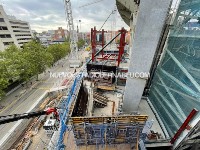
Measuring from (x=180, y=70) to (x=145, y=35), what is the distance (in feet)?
12.2

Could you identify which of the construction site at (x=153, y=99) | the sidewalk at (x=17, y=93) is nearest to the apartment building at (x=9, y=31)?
the sidewalk at (x=17, y=93)

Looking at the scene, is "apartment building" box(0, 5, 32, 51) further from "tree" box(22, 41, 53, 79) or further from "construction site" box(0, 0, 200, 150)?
"construction site" box(0, 0, 200, 150)

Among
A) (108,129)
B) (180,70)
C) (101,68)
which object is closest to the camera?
(108,129)

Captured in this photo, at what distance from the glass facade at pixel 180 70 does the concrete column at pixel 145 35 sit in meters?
2.23

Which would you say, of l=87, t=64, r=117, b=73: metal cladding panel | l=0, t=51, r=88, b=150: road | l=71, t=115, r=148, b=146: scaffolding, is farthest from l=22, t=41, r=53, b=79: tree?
l=71, t=115, r=148, b=146: scaffolding

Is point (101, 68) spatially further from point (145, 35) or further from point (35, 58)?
point (35, 58)

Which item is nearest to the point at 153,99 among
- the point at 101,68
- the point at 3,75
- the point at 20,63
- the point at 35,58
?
the point at 101,68

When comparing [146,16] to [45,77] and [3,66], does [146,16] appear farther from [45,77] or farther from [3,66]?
[45,77]

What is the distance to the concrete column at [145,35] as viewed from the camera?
6715 mm

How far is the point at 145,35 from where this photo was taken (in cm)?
755

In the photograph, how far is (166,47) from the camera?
1080 cm

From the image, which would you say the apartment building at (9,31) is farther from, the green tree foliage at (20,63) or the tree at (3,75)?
the tree at (3,75)

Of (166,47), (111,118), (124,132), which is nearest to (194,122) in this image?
(124,132)

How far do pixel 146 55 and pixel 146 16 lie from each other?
2326 millimetres
